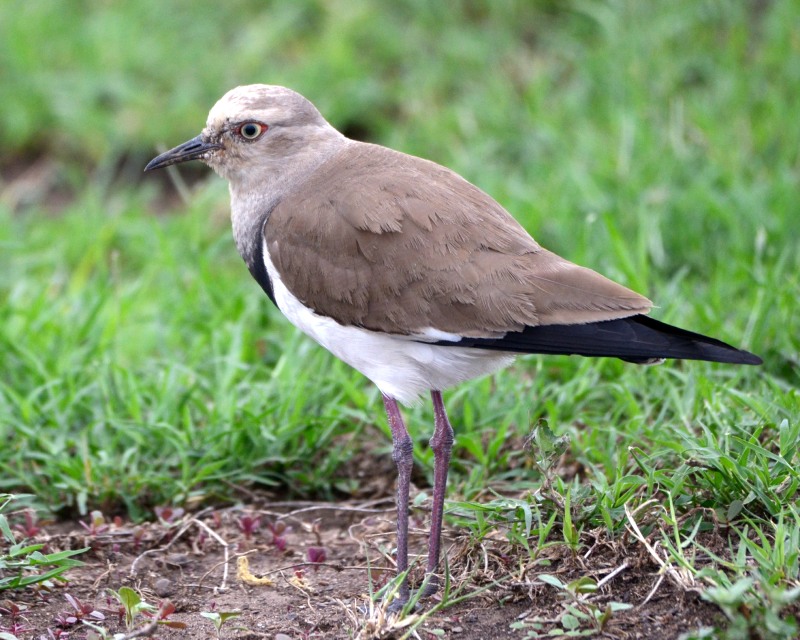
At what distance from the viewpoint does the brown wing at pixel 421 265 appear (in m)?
3.49

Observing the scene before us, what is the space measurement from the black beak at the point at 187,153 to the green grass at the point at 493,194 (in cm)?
99

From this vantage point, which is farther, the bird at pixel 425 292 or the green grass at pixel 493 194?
the green grass at pixel 493 194

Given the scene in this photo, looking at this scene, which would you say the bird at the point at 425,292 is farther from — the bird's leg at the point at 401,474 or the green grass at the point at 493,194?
the green grass at the point at 493,194

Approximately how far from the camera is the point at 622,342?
3346 mm

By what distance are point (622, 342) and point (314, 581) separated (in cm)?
134

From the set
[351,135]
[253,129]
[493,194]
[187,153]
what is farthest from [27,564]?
[351,135]

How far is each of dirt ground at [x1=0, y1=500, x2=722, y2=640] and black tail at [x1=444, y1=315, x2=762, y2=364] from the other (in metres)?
0.60

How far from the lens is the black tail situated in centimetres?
330

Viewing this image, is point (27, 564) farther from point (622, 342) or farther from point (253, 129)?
point (622, 342)

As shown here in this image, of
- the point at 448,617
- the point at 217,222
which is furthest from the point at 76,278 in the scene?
the point at 448,617

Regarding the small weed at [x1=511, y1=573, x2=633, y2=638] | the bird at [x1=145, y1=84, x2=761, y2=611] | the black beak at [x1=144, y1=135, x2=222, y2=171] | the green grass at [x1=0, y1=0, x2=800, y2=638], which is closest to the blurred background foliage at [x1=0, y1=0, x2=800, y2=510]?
the green grass at [x1=0, y1=0, x2=800, y2=638]

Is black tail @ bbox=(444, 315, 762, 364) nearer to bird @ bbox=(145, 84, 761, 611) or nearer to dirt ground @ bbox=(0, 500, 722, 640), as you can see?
bird @ bbox=(145, 84, 761, 611)

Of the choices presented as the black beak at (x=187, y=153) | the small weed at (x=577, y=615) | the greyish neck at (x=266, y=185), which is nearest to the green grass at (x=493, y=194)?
the small weed at (x=577, y=615)

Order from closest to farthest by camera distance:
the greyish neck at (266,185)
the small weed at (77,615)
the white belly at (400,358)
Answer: the small weed at (77,615)
the white belly at (400,358)
the greyish neck at (266,185)
